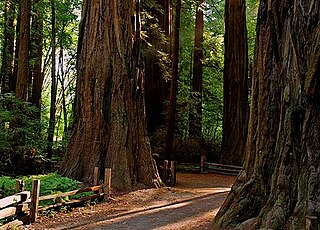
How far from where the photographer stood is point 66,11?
63.9ft

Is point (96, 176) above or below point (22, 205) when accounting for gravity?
above

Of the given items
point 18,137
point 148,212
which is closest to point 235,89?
point 18,137

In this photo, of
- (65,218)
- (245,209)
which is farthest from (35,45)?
(245,209)

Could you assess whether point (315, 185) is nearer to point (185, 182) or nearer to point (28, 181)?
point (28, 181)

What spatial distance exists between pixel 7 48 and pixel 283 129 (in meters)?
19.9

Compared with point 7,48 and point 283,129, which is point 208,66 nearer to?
point 7,48

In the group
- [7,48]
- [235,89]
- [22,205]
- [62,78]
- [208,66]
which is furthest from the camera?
[62,78]

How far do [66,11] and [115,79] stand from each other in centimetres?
908

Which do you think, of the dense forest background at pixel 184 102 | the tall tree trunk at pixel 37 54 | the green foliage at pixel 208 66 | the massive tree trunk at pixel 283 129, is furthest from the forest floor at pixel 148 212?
the tall tree trunk at pixel 37 54

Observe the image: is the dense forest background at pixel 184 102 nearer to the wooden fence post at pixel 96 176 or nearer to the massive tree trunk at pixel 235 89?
the massive tree trunk at pixel 235 89

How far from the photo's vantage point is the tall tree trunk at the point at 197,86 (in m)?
21.0

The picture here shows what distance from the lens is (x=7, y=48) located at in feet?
71.9

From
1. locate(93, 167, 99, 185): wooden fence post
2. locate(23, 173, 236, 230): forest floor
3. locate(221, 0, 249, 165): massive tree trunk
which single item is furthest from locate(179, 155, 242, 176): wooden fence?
locate(93, 167, 99, 185): wooden fence post

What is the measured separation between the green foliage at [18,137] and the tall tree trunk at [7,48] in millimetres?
6820
